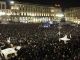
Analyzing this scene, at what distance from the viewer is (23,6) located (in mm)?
96000

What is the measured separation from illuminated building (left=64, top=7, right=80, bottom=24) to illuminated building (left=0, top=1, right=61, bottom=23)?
24.6 ft

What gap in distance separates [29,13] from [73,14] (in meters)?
25.0

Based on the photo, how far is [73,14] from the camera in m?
109

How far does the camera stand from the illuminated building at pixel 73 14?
10338 cm

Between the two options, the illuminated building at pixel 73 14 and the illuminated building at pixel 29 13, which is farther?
the illuminated building at pixel 73 14

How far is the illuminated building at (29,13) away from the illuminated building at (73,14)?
750cm

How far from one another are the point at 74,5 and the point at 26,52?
3852 inches

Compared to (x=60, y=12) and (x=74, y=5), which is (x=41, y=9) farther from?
(x=74, y=5)

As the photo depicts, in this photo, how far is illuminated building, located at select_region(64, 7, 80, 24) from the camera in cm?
10338

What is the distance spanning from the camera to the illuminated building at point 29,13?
88.7 meters

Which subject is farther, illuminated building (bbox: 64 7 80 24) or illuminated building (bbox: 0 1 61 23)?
illuminated building (bbox: 64 7 80 24)

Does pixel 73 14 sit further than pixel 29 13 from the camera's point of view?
Yes

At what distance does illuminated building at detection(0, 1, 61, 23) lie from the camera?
88.7m

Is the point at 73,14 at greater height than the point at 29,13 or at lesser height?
lesser
